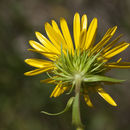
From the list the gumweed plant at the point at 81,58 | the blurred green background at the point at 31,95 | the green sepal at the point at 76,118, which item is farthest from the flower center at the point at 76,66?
the blurred green background at the point at 31,95

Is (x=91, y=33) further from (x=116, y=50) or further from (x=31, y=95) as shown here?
(x=31, y=95)

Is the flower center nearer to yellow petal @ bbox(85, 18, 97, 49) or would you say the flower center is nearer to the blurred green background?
yellow petal @ bbox(85, 18, 97, 49)

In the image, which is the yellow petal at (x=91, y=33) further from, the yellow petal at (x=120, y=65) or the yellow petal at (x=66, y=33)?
the yellow petal at (x=120, y=65)

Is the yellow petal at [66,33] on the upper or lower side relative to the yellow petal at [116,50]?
upper

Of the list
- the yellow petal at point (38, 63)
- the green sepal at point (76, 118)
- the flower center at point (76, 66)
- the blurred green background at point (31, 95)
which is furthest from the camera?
the blurred green background at point (31, 95)

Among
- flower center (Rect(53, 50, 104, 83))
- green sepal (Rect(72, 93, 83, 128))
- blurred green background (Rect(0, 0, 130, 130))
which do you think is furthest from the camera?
blurred green background (Rect(0, 0, 130, 130))

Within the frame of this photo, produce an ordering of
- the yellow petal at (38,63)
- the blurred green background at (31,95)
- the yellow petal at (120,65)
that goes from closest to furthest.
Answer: the yellow petal at (120,65), the yellow petal at (38,63), the blurred green background at (31,95)

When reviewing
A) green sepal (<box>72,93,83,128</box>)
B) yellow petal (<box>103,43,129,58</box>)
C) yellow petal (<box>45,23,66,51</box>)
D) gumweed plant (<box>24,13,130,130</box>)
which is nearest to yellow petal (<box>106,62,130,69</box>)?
gumweed plant (<box>24,13,130,130</box>)

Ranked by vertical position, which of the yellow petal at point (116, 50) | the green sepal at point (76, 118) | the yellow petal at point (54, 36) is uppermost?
the yellow petal at point (54, 36)

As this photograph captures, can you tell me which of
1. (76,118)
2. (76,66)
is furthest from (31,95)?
(76,118)
